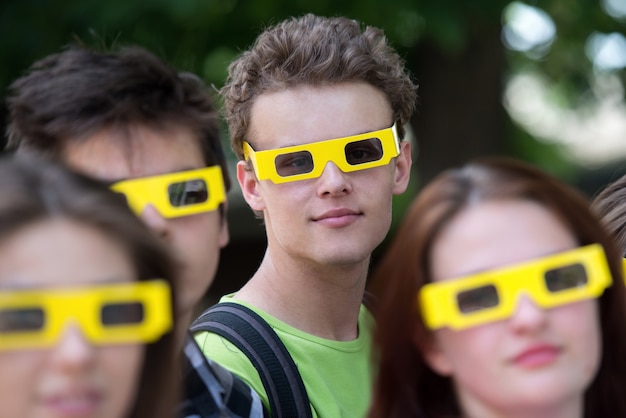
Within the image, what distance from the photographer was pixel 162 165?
9.72 feet

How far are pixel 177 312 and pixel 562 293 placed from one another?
37.0 inches

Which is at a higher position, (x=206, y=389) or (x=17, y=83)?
(x=17, y=83)

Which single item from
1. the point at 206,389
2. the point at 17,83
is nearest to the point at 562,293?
the point at 206,389

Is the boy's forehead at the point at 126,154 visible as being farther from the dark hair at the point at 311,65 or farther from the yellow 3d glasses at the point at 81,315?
the dark hair at the point at 311,65

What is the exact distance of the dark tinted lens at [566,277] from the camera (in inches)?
95.0

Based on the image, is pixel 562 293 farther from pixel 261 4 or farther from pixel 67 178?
pixel 261 4

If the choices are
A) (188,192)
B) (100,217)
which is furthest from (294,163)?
(100,217)

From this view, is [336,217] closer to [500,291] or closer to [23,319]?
[500,291]

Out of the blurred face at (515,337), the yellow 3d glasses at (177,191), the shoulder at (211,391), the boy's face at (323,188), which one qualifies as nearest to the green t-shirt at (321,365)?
the shoulder at (211,391)

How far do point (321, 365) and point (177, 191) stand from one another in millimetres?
1060

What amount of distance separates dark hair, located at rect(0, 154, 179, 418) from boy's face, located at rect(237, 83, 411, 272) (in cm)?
130

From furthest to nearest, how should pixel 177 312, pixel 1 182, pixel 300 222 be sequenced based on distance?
pixel 300 222
pixel 177 312
pixel 1 182

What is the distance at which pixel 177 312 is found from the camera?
8.59 ft

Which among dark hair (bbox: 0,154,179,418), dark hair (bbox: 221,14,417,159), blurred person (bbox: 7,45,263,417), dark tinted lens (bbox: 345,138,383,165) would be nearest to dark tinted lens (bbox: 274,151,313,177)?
dark tinted lens (bbox: 345,138,383,165)
